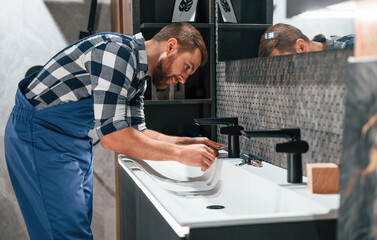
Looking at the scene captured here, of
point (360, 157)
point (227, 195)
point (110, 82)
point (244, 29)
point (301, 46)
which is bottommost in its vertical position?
point (227, 195)

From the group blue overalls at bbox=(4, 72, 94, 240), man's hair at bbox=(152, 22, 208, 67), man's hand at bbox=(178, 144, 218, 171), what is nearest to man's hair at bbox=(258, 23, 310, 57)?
man's hair at bbox=(152, 22, 208, 67)

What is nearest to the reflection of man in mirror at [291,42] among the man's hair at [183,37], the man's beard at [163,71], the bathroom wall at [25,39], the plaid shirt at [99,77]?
the man's hair at [183,37]

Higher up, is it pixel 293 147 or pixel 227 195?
pixel 293 147

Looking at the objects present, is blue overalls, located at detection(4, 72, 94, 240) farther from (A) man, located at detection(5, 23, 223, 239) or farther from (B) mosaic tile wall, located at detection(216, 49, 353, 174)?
(B) mosaic tile wall, located at detection(216, 49, 353, 174)


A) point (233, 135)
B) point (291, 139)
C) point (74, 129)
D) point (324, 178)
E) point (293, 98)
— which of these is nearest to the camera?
point (324, 178)

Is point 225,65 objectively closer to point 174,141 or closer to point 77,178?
point 174,141

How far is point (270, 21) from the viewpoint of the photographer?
1.65 m

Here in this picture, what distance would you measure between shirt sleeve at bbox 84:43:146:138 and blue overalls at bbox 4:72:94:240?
203 millimetres

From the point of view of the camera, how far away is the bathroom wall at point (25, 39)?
2.71 metres

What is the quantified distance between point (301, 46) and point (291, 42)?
0.07 metres

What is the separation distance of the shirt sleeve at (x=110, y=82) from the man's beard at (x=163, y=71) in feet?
0.83

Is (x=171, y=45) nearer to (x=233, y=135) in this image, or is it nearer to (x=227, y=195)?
(x=233, y=135)

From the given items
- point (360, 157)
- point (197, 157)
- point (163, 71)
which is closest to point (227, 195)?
point (197, 157)

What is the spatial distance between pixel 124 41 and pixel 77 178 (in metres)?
0.55
